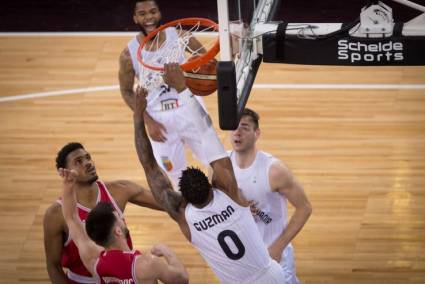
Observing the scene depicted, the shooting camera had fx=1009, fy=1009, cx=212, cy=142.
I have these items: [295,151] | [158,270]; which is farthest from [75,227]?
[295,151]

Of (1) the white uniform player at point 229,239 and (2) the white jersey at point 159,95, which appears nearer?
(1) the white uniform player at point 229,239

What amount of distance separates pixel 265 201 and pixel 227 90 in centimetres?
139

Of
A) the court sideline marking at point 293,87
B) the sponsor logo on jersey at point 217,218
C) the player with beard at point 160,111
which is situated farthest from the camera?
the court sideline marking at point 293,87

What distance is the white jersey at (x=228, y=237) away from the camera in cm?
577

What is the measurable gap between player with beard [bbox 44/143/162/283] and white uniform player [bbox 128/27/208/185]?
137 cm

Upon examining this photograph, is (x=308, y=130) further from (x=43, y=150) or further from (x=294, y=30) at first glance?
(x=294, y=30)

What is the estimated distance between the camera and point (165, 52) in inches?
272

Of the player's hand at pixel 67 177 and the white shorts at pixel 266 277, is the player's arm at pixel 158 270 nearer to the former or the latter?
the white shorts at pixel 266 277

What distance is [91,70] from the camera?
35.3ft

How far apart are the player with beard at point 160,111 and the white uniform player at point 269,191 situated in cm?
98

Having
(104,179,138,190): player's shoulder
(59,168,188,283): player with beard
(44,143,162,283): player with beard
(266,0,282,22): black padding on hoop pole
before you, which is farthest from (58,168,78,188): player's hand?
(266,0,282,22): black padding on hoop pole

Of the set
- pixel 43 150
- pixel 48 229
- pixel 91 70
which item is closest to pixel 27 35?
pixel 91 70

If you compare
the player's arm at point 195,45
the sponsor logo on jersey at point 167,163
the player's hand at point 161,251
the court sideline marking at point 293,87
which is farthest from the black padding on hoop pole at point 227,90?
the court sideline marking at point 293,87

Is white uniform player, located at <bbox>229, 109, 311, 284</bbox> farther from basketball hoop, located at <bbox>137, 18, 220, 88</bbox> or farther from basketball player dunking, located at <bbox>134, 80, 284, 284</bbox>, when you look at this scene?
basketball hoop, located at <bbox>137, 18, 220, 88</bbox>
